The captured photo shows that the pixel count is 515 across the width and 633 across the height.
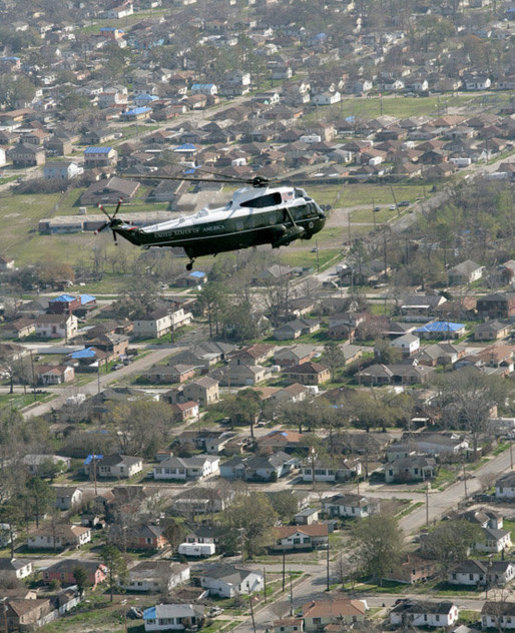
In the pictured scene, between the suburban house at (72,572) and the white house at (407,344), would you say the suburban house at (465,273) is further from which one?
the suburban house at (72,572)

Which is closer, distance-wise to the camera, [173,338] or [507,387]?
[507,387]

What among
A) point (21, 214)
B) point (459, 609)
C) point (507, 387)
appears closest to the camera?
point (459, 609)

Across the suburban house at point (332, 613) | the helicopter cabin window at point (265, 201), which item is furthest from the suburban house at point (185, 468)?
the helicopter cabin window at point (265, 201)

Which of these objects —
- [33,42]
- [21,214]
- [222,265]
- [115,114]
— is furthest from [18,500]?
[33,42]

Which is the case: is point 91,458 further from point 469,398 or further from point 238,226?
point 238,226

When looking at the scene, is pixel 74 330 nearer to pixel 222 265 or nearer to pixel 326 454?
pixel 222 265

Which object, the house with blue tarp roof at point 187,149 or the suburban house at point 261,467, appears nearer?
the suburban house at point 261,467
